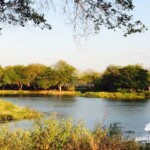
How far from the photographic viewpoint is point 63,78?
103 meters

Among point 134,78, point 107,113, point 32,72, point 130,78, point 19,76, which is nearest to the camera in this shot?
point 107,113

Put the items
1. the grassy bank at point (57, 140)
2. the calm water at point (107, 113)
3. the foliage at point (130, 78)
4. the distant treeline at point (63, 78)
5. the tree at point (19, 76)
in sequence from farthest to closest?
the tree at point (19, 76)
the distant treeline at point (63, 78)
the foliage at point (130, 78)
the calm water at point (107, 113)
the grassy bank at point (57, 140)

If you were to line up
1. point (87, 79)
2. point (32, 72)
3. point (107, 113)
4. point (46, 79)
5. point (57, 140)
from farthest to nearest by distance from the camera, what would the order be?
1. point (87, 79)
2. point (32, 72)
3. point (46, 79)
4. point (107, 113)
5. point (57, 140)

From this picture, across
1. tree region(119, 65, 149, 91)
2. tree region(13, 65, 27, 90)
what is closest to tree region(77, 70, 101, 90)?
tree region(13, 65, 27, 90)

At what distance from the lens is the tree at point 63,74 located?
339 feet

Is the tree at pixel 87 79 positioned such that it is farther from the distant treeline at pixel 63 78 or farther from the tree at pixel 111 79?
the tree at pixel 111 79

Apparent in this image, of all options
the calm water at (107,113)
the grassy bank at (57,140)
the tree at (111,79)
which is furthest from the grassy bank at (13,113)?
the tree at (111,79)

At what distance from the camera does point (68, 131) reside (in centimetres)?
770

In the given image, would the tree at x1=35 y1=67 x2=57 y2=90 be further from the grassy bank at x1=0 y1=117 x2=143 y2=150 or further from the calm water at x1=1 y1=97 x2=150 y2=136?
the grassy bank at x1=0 y1=117 x2=143 y2=150

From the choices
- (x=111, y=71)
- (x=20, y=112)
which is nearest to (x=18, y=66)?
(x=111, y=71)

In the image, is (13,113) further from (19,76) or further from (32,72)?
(19,76)

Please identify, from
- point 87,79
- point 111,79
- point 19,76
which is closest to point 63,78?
Result: point 111,79

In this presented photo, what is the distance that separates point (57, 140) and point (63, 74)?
95857 millimetres

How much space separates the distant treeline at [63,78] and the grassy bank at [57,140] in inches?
3290
